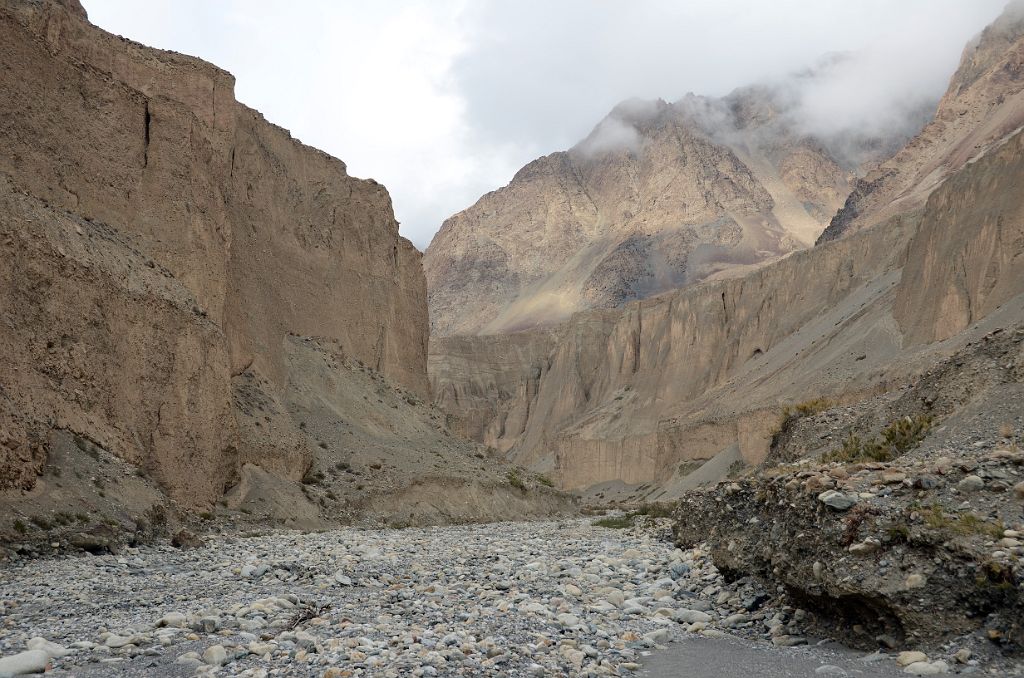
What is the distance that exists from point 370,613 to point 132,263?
18082 millimetres

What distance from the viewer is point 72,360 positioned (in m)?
21.2

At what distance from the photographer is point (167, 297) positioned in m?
25.7

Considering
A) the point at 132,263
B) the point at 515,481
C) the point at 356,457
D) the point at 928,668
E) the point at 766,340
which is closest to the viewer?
the point at 928,668

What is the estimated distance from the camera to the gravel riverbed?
335 inches

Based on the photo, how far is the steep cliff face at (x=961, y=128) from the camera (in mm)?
101625

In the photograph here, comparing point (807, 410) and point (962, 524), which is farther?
point (807, 410)

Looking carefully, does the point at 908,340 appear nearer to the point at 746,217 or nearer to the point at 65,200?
the point at 65,200

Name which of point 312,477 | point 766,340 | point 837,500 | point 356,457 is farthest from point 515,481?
point 766,340

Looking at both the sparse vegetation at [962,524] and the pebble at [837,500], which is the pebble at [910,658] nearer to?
the sparse vegetation at [962,524]

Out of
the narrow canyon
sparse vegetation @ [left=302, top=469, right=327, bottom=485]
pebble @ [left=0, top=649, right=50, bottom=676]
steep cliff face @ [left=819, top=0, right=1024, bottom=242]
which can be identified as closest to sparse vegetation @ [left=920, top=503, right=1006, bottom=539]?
the narrow canyon

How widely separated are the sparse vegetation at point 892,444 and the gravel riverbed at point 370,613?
353cm

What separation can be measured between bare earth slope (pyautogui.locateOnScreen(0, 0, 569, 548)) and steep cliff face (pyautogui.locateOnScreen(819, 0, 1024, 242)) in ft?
238

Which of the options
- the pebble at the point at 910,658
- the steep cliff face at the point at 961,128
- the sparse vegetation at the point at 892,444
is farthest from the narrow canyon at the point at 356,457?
the steep cliff face at the point at 961,128

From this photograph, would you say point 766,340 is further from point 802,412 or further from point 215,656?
point 215,656
